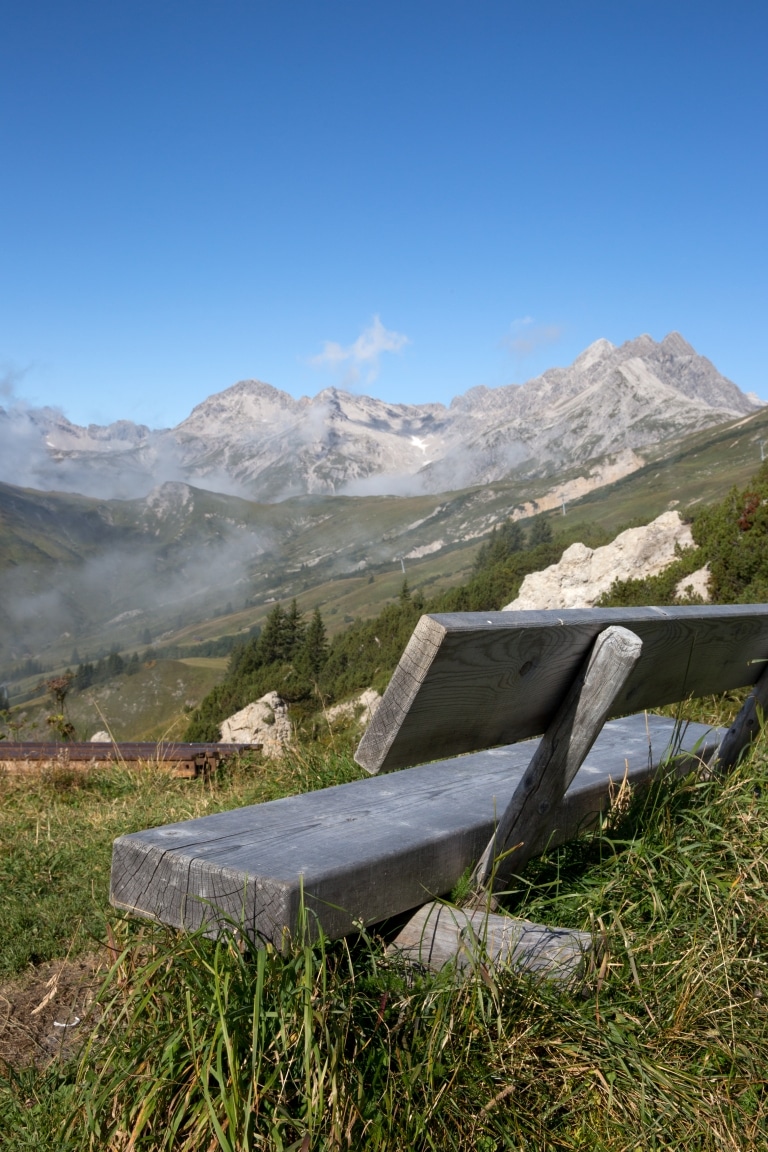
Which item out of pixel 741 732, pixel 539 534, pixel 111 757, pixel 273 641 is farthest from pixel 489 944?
pixel 539 534

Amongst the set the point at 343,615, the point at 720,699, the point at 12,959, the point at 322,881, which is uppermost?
the point at 322,881

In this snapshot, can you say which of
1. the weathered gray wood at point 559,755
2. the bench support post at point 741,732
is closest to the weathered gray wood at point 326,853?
the weathered gray wood at point 559,755

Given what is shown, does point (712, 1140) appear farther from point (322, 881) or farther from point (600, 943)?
point (322, 881)

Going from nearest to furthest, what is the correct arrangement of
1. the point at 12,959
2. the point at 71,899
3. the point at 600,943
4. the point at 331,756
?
the point at 600,943, the point at 12,959, the point at 71,899, the point at 331,756

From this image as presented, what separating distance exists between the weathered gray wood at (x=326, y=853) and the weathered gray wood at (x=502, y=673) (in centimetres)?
33

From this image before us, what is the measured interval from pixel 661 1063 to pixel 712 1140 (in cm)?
17

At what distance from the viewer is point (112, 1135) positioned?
1811mm

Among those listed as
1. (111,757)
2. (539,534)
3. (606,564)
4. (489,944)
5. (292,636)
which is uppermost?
(489,944)

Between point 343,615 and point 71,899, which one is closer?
point 71,899

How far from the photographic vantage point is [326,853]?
236 centimetres

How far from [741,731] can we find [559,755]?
141cm

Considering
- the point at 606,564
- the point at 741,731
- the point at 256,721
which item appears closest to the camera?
the point at 741,731

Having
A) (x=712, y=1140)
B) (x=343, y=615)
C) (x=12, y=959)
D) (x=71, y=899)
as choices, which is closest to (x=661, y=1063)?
(x=712, y=1140)

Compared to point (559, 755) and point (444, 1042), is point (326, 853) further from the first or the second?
point (559, 755)
